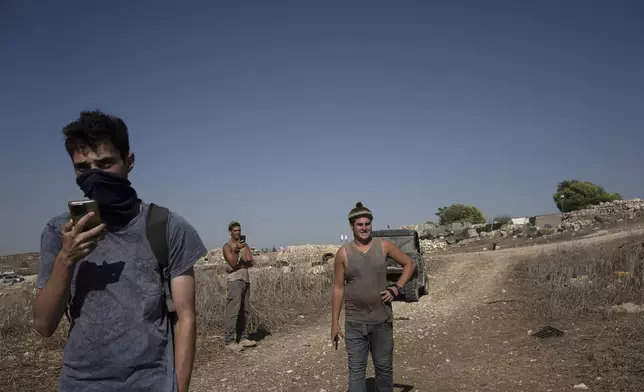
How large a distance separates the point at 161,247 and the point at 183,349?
1.29ft

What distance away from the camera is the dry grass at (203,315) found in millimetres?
6105

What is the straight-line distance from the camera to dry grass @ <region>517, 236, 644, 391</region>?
17.3 feet

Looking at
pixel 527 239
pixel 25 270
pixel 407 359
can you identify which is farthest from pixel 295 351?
pixel 25 270

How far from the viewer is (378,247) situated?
171 inches

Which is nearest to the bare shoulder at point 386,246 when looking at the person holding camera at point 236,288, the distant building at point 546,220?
the person holding camera at point 236,288

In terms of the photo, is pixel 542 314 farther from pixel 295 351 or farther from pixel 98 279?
pixel 98 279

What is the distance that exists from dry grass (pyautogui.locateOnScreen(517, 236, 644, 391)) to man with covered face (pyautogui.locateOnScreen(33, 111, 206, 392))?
515 cm

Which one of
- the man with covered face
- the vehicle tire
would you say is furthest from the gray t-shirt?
the vehicle tire

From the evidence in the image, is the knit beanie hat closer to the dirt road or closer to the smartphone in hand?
the dirt road

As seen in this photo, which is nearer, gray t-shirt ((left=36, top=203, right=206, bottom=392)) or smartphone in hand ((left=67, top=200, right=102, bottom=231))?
smartphone in hand ((left=67, top=200, right=102, bottom=231))

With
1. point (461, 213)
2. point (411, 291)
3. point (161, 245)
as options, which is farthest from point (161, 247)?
point (461, 213)

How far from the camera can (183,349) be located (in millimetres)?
1684

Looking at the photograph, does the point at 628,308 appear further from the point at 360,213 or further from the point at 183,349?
the point at 183,349

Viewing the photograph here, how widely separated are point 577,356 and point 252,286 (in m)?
7.22
